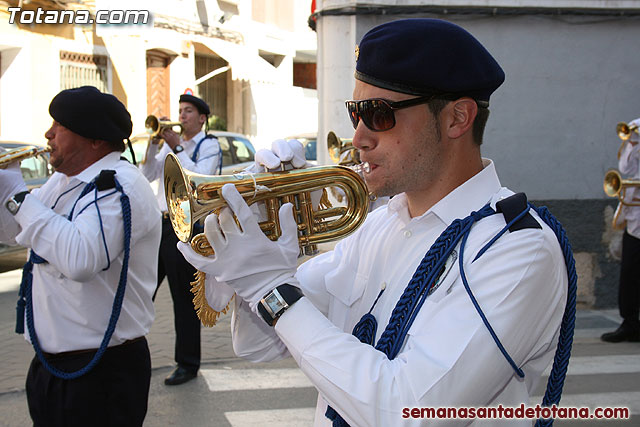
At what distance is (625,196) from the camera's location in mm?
6070

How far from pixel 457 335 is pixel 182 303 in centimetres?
409

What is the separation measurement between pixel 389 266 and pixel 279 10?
26.4 m

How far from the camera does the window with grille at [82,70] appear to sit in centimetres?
1683

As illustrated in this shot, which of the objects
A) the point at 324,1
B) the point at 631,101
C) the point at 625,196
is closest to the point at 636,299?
the point at 625,196

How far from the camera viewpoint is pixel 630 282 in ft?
20.0

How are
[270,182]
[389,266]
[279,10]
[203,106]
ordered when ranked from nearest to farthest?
[389,266] → [270,182] → [203,106] → [279,10]

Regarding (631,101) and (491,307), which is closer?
(491,307)

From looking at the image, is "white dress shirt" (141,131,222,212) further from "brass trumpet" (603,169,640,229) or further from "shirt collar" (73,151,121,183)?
"brass trumpet" (603,169,640,229)

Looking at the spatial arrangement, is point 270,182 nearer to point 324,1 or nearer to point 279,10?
point 324,1

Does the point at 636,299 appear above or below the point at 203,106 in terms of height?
below

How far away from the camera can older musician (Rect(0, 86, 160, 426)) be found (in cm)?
293

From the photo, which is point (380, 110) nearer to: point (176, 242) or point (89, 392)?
point (89, 392)

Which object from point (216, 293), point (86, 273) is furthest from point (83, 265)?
point (216, 293)

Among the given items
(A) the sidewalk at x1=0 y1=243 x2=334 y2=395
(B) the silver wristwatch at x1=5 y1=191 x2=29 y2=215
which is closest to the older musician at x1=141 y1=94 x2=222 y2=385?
(A) the sidewalk at x1=0 y1=243 x2=334 y2=395
